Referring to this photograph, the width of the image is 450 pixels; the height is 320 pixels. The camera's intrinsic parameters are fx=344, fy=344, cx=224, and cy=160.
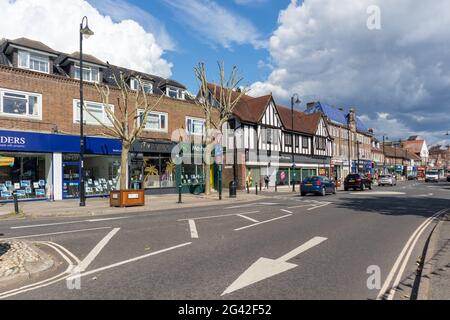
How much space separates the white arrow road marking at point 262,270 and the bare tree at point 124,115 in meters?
13.5

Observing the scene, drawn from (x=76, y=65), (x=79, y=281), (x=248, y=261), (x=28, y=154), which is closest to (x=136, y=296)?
(x=79, y=281)

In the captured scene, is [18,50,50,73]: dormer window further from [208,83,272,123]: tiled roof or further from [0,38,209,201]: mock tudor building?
[208,83,272,123]: tiled roof

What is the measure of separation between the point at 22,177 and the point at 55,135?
3050 mm

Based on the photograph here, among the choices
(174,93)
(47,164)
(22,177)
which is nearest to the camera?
(22,177)

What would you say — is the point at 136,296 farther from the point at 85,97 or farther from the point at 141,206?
the point at 85,97

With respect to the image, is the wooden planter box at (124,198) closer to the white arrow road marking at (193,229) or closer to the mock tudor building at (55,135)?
the mock tudor building at (55,135)

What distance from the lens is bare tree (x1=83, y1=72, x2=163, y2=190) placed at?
747 inches

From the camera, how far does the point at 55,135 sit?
2064cm

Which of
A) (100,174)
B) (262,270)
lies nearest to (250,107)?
(100,174)

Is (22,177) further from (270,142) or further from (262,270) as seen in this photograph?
(270,142)

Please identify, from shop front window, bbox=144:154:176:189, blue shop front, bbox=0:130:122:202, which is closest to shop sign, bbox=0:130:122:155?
blue shop front, bbox=0:130:122:202

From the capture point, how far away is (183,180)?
28812 millimetres

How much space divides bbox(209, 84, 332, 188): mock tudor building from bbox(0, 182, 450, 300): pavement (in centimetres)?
2074

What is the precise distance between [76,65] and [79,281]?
70.5 ft
